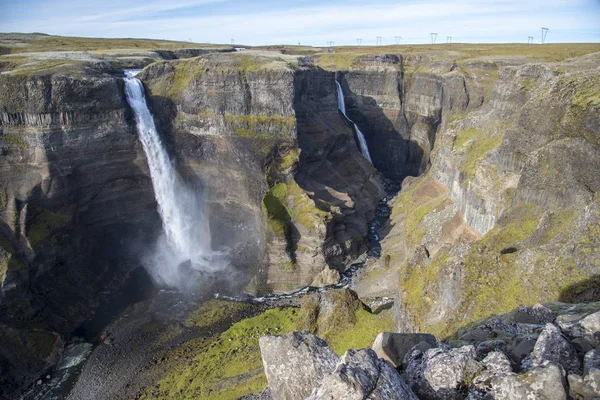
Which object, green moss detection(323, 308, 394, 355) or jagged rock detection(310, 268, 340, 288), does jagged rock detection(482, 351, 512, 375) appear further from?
jagged rock detection(310, 268, 340, 288)

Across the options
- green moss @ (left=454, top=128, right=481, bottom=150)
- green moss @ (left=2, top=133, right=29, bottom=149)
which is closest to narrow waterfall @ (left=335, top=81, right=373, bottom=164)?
green moss @ (left=454, top=128, right=481, bottom=150)

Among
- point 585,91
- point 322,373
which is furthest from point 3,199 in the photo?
point 585,91

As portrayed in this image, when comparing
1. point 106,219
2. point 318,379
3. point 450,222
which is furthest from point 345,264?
point 318,379

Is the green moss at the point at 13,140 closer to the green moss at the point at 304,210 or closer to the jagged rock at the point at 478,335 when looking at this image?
the green moss at the point at 304,210

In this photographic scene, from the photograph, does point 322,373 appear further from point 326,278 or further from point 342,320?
point 326,278

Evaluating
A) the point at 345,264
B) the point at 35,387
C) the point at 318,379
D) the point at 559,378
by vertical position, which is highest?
the point at 559,378

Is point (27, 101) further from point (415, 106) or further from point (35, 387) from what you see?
Answer: point (415, 106)
